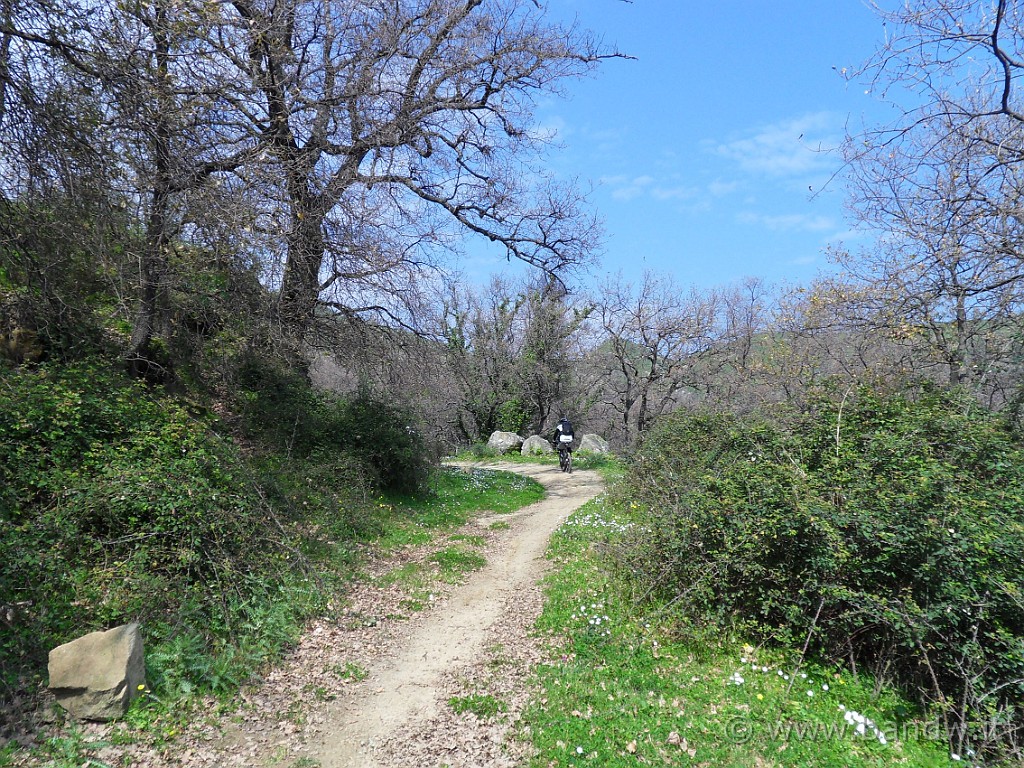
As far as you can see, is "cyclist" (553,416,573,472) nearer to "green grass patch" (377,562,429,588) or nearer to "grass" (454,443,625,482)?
"grass" (454,443,625,482)

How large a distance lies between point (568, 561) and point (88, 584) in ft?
20.1

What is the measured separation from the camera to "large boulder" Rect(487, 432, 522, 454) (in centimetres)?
2781

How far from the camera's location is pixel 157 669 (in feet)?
16.3

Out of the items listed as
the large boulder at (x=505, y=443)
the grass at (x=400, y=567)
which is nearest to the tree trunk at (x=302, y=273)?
the grass at (x=400, y=567)

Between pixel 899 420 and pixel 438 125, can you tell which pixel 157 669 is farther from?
pixel 438 125

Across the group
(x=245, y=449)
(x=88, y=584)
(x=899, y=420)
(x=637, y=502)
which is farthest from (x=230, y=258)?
(x=899, y=420)

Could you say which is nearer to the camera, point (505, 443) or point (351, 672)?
point (351, 672)

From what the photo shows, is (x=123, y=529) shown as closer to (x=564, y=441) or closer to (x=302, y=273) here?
(x=302, y=273)

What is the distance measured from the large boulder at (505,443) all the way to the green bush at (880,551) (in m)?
20.0

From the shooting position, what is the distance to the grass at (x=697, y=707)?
4.47 m

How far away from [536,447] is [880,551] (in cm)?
2124

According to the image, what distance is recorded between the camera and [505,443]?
2816 cm

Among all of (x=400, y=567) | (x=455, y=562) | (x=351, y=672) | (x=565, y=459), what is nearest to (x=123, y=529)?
(x=351, y=672)

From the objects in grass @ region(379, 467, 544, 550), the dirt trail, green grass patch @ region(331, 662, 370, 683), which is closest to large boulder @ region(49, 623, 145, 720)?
the dirt trail
